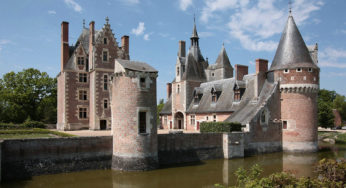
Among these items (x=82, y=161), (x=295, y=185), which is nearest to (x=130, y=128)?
(x=82, y=161)

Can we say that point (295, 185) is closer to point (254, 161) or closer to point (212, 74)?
point (254, 161)

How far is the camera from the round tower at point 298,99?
20.6 meters

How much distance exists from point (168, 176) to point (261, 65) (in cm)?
1315

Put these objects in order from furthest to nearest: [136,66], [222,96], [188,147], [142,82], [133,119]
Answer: [222,96] < [188,147] < [136,66] < [142,82] < [133,119]

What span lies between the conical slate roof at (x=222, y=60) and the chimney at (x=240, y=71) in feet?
27.7

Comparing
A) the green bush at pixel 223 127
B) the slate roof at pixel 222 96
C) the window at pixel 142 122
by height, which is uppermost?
the slate roof at pixel 222 96

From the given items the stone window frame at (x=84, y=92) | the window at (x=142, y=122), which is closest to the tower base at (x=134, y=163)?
the window at (x=142, y=122)

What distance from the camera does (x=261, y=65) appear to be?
22531 millimetres

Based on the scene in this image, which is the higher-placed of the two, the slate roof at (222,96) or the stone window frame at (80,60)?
the stone window frame at (80,60)

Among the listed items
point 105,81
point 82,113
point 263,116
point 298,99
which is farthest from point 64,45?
point 298,99

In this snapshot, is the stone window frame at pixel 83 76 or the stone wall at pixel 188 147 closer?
the stone wall at pixel 188 147

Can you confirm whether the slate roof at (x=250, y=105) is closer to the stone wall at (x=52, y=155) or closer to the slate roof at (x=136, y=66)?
the slate roof at (x=136, y=66)

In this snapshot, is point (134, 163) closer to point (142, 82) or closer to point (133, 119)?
point (133, 119)

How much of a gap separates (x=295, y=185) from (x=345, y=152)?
56.3ft
